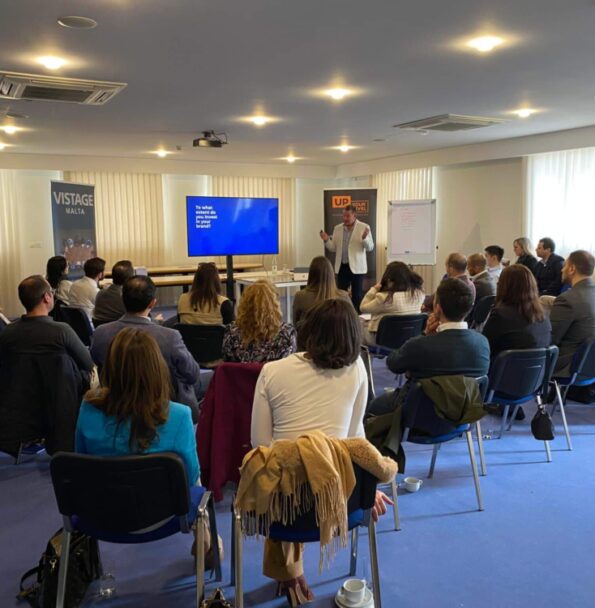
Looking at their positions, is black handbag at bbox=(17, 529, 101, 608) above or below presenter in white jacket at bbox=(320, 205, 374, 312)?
below

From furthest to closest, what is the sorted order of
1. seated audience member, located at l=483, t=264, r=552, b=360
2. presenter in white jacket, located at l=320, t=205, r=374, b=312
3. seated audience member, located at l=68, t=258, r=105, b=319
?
presenter in white jacket, located at l=320, t=205, r=374, b=312, seated audience member, located at l=68, t=258, r=105, b=319, seated audience member, located at l=483, t=264, r=552, b=360

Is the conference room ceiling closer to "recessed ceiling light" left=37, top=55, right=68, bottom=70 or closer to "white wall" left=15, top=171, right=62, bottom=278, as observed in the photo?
"recessed ceiling light" left=37, top=55, right=68, bottom=70

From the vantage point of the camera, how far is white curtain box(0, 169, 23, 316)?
9.45 metres

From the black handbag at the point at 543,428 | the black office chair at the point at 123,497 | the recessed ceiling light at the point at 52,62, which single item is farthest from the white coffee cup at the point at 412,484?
the recessed ceiling light at the point at 52,62

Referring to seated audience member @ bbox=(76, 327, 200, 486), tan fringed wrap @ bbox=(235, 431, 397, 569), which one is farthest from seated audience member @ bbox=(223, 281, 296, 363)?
tan fringed wrap @ bbox=(235, 431, 397, 569)

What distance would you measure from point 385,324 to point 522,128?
4.35 metres

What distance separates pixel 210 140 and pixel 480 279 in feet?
12.2

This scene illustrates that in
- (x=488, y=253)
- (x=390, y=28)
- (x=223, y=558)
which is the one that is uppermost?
(x=390, y=28)

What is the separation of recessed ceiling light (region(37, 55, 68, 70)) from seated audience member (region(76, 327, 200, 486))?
2.82 meters

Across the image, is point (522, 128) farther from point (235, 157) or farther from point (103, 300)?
point (103, 300)

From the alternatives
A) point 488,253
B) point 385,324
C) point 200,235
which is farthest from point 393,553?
point 200,235

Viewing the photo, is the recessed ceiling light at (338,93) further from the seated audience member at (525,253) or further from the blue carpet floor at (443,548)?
the seated audience member at (525,253)

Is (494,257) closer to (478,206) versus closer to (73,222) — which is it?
(478,206)

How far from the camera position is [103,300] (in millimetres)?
4820
